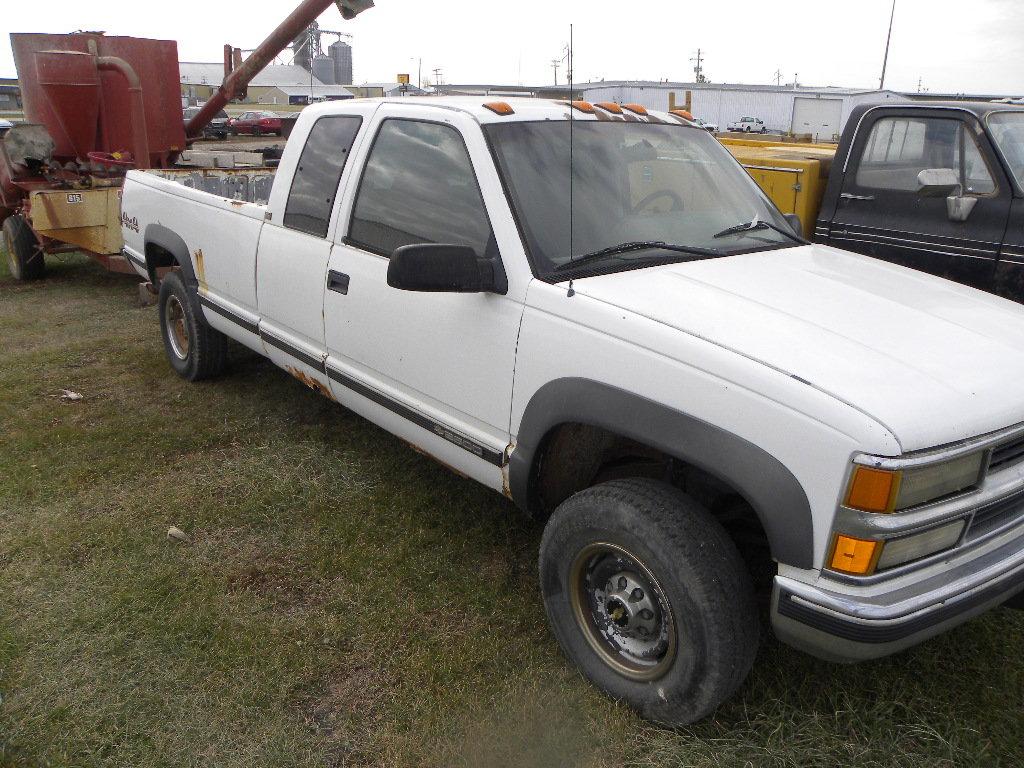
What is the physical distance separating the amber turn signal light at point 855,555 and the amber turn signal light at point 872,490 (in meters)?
0.09

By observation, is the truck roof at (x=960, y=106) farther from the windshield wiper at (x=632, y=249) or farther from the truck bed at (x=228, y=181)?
the truck bed at (x=228, y=181)

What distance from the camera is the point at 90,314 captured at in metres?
7.78

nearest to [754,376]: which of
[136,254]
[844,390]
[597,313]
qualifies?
[844,390]

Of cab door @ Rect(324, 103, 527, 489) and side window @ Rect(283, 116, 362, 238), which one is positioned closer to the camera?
cab door @ Rect(324, 103, 527, 489)

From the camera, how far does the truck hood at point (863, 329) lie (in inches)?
84.4

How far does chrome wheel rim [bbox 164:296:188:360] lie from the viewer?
5664mm

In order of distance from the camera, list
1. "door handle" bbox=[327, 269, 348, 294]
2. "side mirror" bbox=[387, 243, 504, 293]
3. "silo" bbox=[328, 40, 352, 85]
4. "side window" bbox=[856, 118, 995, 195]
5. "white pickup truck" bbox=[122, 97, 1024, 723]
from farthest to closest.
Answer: "silo" bbox=[328, 40, 352, 85], "side window" bbox=[856, 118, 995, 195], "door handle" bbox=[327, 269, 348, 294], "side mirror" bbox=[387, 243, 504, 293], "white pickup truck" bbox=[122, 97, 1024, 723]

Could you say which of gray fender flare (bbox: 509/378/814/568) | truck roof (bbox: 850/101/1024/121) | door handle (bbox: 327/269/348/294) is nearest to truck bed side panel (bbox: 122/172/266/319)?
door handle (bbox: 327/269/348/294)

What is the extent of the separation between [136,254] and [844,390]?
529 centimetres

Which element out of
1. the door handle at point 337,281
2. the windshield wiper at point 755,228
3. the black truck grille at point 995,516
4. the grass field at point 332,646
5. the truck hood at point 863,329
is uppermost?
the windshield wiper at point 755,228

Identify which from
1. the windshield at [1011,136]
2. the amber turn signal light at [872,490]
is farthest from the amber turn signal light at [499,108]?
the windshield at [1011,136]

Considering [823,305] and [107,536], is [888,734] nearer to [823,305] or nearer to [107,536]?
[823,305]

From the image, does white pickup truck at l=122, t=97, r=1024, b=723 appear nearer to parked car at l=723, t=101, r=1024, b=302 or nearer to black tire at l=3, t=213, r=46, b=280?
parked car at l=723, t=101, r=1024, b=302

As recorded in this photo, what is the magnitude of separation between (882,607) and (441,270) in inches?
65.4
